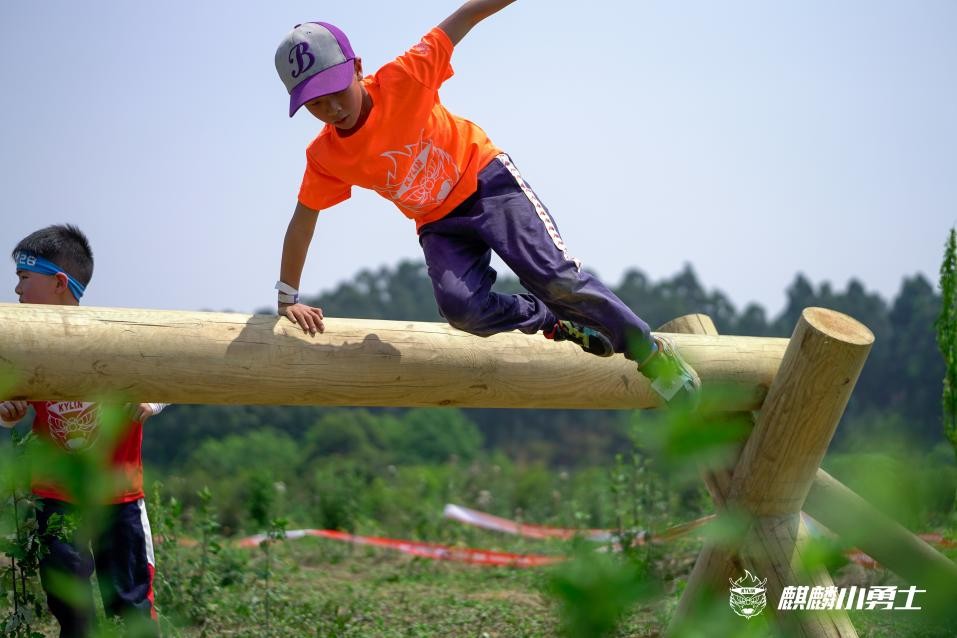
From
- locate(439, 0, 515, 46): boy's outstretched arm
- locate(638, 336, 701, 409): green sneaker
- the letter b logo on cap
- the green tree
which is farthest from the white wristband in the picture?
the green tree

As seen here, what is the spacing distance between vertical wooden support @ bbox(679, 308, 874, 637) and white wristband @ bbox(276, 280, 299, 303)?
158cm

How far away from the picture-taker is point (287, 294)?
320 centimetres

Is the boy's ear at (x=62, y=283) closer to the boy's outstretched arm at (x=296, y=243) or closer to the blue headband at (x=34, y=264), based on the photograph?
the blue headband at (x=34, y=264)

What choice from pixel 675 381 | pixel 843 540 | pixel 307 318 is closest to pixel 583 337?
pixel 307 318

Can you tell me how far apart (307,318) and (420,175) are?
64 centimetres

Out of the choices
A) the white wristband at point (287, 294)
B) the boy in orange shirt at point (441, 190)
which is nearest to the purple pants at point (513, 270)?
the boy in orange shirt at point (441, 190)

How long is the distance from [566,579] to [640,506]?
5.26 m

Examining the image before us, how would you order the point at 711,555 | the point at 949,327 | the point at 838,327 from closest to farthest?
the point at 711,555, the point at 838,327, the point at 949,327

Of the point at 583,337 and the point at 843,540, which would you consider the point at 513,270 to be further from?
the point at 843,540

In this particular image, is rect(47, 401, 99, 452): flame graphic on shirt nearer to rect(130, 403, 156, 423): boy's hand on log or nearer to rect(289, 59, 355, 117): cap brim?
rect(130, 403, 156, 423): boy's hand on log

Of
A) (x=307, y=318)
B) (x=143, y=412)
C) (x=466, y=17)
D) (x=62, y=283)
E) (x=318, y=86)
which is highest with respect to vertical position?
(x=466, y=17)

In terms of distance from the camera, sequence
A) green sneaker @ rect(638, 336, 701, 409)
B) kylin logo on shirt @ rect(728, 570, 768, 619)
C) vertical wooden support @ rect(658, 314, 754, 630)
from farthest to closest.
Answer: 1. vertical wooden support @ rect(658, 314, 754, 630)
2. kylin logo on shirt @ rect(728, 570, 768, 619)
3. green sneaker @ rect(638, 336, 701, 409)

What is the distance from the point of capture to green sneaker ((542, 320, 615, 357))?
10.7 feet

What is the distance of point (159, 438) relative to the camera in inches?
1339
